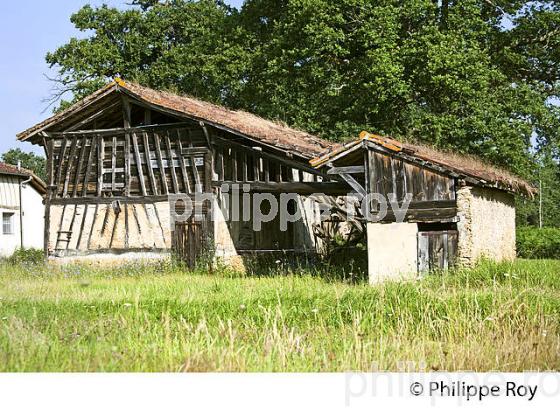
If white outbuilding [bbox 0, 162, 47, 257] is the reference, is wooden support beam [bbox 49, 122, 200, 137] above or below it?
above

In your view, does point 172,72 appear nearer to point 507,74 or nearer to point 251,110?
point 251,110

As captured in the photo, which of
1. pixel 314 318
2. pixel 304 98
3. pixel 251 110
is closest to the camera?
pixel 314 318

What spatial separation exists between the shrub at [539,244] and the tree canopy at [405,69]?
2745 millimetres

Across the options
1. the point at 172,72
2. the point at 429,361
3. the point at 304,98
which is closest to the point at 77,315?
the point at 429,361

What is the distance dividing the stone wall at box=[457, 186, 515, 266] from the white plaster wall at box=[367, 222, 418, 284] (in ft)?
3.48

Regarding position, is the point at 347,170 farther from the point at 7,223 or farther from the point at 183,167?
the point at 7,223

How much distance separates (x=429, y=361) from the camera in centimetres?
713

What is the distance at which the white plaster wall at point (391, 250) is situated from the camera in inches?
578

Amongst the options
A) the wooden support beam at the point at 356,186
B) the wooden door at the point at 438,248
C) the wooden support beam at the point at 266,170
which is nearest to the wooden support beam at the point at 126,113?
the wooden support beam at the point at 266,170

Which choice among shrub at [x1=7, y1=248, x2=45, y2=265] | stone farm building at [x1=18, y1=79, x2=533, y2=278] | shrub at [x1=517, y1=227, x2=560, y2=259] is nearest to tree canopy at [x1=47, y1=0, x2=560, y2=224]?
shrub at [x1=517, y1=227, x2=560, y2=259]

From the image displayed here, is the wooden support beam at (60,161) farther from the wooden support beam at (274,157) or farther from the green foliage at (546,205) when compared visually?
the green foliage at (546,205)

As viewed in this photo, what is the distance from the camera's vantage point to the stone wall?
14.9m

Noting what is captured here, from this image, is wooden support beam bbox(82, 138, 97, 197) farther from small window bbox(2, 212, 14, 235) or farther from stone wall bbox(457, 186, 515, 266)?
small window bbox(2, 212, 14, 235)

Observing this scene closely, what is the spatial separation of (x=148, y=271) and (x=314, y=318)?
9.12 m
